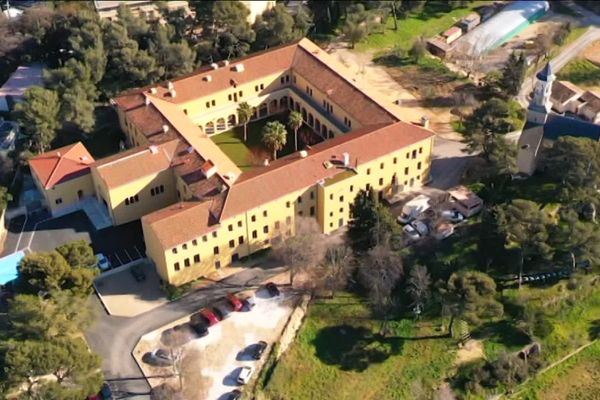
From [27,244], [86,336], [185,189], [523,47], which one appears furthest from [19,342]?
[523,47]

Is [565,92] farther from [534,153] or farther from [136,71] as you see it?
[136,71]

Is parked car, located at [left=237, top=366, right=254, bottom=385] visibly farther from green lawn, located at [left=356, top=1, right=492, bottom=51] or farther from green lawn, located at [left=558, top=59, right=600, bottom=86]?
green lawn, located at [left=558, top=59, right=600, bottom=86]

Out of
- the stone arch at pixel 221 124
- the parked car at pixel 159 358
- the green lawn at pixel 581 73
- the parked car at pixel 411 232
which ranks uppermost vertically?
the green lawn at pixel 581 73

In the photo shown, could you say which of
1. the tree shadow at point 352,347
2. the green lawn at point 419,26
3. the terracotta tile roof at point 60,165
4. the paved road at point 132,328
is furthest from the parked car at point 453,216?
the green lawn at point 419,26

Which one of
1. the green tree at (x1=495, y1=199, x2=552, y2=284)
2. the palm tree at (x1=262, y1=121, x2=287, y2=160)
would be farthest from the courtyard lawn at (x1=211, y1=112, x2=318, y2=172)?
the green tree at (x1=495, y1=199, x2=552, y2=284)

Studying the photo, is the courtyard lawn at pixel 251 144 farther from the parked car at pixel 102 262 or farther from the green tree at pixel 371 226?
the parked car at pixel 102 262

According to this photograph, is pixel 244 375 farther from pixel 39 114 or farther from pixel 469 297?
pixel 39 114

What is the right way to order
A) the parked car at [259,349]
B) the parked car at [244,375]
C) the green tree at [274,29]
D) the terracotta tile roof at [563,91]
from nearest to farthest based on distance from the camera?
the parked car at [244,375] → the parked car at [259,349] → the terracotta tile roof at [563,91] → the green tree at [274,29]
